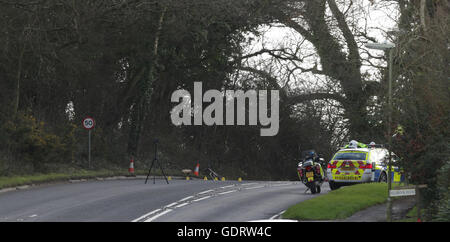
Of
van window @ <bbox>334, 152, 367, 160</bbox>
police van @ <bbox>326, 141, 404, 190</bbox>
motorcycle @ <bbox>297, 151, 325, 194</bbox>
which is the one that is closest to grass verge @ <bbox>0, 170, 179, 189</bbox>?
motorcycle @ <bbox>297, 151, 325, 194</bbox>

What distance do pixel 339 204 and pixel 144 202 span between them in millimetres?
5936

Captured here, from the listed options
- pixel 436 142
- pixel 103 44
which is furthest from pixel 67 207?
pixel 103 44

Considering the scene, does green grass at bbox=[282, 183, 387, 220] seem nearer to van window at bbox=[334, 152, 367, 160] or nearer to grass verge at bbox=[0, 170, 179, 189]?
van window at bbox=[334, 152, 367, 160]

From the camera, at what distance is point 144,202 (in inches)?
881

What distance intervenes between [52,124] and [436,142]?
21638 mm

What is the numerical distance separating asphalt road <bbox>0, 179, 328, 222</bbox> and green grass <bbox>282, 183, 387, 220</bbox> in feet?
2.69

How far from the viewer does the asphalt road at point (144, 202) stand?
18922 millimetres

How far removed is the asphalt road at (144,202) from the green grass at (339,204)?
32.3 inches

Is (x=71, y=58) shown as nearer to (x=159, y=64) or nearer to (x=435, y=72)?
(x=159, y=64)

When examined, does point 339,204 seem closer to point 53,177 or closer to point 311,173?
point 311,173

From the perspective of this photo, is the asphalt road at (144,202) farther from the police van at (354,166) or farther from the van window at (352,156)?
the van window at (352,156)

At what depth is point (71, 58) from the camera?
110 feet

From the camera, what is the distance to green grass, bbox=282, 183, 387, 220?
19156 mm

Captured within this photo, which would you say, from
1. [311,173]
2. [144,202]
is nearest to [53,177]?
[144,202]
